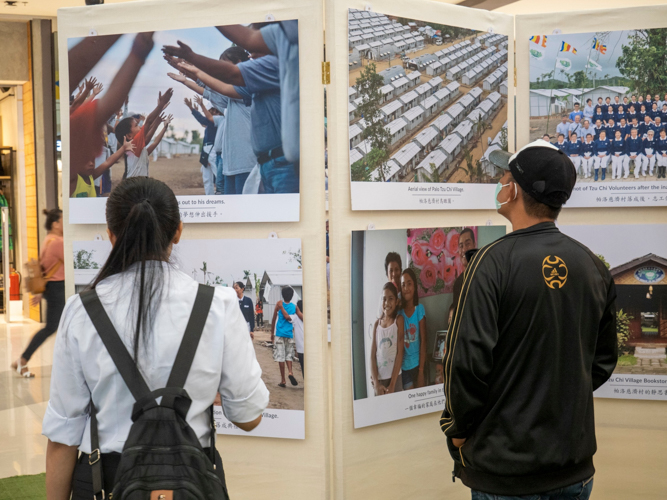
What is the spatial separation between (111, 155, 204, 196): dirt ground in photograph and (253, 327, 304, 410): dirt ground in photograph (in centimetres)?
64

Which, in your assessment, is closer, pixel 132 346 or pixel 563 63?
pixel 132 346

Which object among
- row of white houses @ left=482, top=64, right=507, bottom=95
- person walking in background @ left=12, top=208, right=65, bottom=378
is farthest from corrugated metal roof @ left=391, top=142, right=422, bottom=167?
person walking in background @ left=12, top=208, right=65, bottom=378

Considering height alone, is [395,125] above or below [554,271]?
above

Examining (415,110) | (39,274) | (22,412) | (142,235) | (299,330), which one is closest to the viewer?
(142,235)

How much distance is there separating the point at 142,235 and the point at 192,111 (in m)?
1.20

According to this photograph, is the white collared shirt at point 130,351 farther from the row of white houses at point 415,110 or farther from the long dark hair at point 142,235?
the row of white houses at point 415,110

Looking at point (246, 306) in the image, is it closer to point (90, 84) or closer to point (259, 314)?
point (259, 314)

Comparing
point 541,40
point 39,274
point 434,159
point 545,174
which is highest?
point 541,40

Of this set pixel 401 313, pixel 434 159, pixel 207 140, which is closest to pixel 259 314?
pixel 401 313

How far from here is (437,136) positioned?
2586mm

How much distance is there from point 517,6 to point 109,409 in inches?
298

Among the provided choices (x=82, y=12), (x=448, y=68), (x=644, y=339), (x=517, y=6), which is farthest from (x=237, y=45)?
(x=517, y=6)

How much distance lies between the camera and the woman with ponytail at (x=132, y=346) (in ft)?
4.43

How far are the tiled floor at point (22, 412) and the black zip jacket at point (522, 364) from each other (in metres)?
3.36
